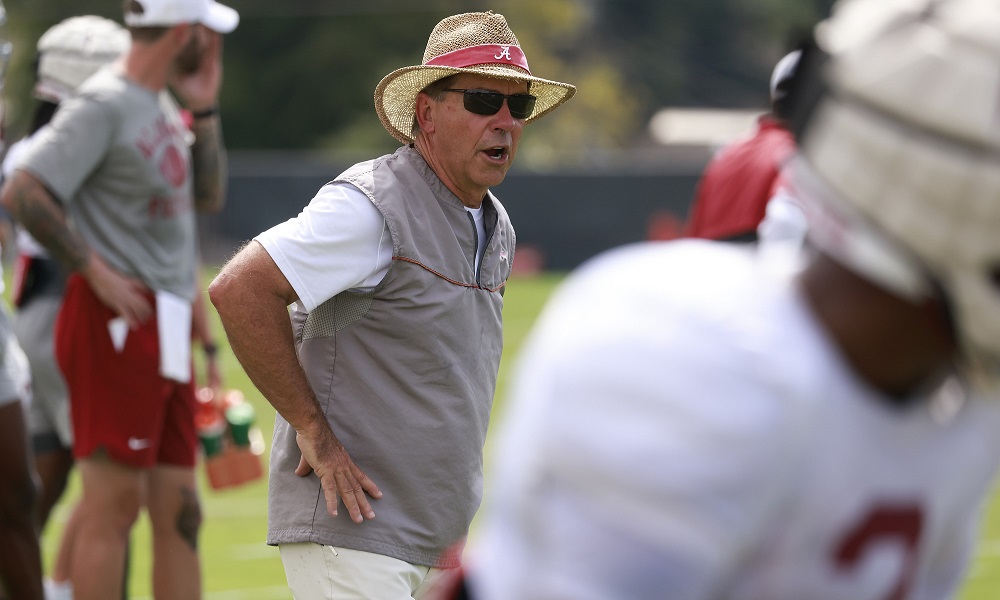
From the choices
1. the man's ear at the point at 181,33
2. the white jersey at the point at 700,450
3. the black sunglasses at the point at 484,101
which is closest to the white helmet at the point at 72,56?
the man's ear at the point at 181,33

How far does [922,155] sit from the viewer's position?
1.41 m

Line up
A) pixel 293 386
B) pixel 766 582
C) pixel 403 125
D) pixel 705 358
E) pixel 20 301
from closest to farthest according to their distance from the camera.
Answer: pixel 705 358 → pixel 766 582 → pixel 293 386 → pixel 403 125 → pixel 20 301

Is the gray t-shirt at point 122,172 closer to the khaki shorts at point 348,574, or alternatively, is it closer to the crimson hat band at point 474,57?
the crimson hat band at point 474,57

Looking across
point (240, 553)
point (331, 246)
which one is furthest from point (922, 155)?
point (240, 553)

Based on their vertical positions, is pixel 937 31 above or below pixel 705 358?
above

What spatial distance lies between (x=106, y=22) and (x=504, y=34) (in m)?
2.93

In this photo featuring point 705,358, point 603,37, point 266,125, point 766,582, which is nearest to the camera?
point 705,358

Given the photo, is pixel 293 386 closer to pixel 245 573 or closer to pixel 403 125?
pixel 403 125

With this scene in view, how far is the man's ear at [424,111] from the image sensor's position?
3.95 meters

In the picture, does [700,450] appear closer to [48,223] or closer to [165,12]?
[48,223]

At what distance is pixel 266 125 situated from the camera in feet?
141

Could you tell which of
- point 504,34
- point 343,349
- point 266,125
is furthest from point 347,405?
point 266,125

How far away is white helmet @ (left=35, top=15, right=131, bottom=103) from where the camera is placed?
6.14 metres

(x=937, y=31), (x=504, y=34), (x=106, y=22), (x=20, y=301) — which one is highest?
(x=937, y=31)
